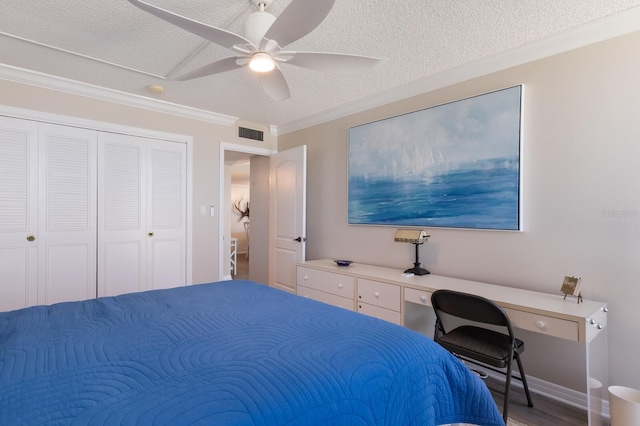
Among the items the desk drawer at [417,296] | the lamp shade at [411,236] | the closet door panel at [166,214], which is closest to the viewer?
the desk drawer at [417,296]

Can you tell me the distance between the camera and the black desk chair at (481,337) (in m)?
1.90

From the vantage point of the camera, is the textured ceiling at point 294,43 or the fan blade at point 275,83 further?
the fan blade at point 275,83

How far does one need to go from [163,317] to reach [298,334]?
0.67m

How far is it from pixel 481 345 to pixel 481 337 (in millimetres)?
131

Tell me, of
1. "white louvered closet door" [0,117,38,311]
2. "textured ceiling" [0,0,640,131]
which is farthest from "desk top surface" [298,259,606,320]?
"white louvered closet door" [0,117,38,311]

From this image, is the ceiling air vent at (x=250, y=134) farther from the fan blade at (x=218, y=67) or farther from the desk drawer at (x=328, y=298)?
the fan blade at (x=218, y=67)

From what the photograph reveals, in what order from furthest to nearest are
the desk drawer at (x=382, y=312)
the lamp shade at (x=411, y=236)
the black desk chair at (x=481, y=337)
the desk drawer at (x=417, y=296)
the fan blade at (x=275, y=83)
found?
the lamp shade at (x=411, y=236), the desk drawer at (x=382, y=312), the desk drawer at (x=417, y=296), the fan blade at (x=275, y=83), the black desk chair at (x=481, y=337)

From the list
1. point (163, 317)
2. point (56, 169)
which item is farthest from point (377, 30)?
point (56, 169)

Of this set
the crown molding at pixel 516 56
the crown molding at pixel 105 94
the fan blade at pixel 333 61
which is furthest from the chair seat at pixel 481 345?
the crown molding at pixel 105 94

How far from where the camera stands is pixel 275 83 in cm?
211

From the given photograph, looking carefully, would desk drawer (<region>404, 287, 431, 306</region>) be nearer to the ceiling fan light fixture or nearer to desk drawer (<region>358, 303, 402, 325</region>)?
desk drawer (<region>358, 303, 402, 325</region>)

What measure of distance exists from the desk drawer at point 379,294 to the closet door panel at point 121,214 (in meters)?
2.39

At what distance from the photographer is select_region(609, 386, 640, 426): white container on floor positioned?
1.65m

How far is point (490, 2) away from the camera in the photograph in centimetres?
187
